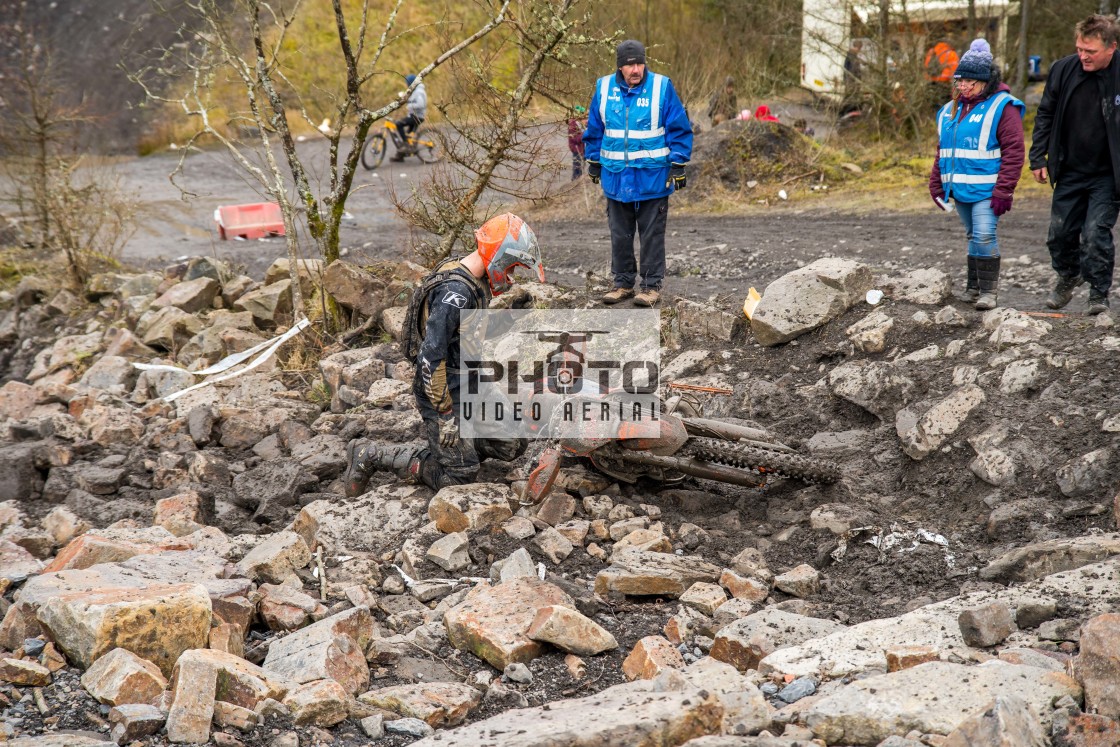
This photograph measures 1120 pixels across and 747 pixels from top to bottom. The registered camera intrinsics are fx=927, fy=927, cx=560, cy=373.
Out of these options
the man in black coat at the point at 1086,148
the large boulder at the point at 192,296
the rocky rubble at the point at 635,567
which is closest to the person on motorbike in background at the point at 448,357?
the rocky rubble at the point at 635,567

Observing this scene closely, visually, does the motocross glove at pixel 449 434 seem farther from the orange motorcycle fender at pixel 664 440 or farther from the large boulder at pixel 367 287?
the large boulder at pixel 367 287

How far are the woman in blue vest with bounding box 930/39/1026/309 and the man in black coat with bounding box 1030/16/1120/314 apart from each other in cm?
25

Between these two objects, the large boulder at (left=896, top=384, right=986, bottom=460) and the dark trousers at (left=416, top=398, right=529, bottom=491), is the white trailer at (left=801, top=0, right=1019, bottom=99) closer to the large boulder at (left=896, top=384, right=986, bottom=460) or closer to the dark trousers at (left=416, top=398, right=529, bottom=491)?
the large boulder at (left=896, top=384, right=986, bottom=460)

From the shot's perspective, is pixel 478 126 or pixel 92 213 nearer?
pixel 478 126

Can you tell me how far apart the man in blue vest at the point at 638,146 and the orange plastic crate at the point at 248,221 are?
805cm

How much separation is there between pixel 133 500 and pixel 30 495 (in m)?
0.90

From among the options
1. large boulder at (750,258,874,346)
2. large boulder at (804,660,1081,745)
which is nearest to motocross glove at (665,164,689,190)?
large boulder at (750,258,874,346)

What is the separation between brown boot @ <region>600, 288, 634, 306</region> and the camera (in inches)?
322

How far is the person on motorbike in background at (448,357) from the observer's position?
533cm

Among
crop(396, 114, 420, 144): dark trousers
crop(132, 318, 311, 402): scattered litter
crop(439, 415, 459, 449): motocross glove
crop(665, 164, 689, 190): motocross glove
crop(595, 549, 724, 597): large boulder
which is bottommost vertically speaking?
crop(595, 549, 724, 597): large boulder

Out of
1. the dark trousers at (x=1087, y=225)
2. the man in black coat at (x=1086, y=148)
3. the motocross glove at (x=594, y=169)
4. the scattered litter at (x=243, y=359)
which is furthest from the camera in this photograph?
the scattered litter at (x=243, y=359)

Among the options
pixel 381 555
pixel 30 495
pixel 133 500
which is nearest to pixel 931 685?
pixel 381 555

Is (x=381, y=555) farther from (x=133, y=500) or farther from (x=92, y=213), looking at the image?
(x=92, y=213)

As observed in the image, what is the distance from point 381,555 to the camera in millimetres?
5312
